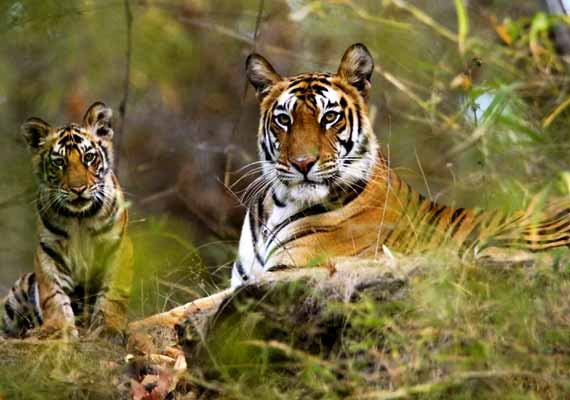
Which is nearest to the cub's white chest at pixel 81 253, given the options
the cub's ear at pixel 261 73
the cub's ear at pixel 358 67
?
the cub's ear at pixel 261 73

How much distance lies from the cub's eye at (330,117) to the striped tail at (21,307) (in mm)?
1887

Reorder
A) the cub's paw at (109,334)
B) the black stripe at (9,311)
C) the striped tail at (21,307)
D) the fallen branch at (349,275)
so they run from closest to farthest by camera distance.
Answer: the fallen branch at (349,275) < the cub's paw at (109,334) < the striped tail at (21,307) < the black stripe at (9,311)

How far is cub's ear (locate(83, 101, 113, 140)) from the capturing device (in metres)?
6.66

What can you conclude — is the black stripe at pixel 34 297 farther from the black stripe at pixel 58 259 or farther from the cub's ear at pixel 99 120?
the cub's ear at pixel 99 120

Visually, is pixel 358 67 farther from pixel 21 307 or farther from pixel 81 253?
pixel 21 307

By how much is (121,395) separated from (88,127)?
2313 mm

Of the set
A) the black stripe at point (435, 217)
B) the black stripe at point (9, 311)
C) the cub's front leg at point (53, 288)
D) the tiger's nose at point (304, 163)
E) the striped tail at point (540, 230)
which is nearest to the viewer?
the striped tail at point (540, 230)

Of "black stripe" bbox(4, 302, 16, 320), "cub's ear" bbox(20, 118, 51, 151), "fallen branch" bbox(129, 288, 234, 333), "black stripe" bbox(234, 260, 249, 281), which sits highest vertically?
"cub's ear" bbox(20, 118, 51, 151)

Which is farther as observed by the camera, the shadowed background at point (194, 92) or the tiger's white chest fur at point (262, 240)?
the shadowed background at point (194, 92)

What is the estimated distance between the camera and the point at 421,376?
13.1ft

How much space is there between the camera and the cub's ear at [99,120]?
6660 mm

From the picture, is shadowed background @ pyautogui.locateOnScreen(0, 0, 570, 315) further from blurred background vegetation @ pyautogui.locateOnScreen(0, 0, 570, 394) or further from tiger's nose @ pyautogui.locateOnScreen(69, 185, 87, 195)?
tiger's nose @ pyautogui.locateOnScreen(69, 185, 87, 195)

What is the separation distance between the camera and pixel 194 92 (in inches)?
406

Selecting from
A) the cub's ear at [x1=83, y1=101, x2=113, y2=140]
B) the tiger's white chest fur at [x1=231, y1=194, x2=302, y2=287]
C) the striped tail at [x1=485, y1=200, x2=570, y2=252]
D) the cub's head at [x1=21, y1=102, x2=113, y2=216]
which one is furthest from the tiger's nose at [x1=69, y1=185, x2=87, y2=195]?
the striped tail at [x1=485, y1=200, x2=570, y2=252]
